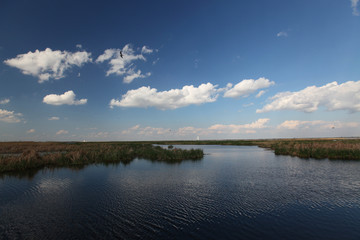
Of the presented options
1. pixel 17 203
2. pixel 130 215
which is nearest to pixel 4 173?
pixel 17 203

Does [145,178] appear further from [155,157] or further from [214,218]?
[155,157]

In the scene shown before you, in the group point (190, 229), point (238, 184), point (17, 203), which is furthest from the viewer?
point (238, 184)

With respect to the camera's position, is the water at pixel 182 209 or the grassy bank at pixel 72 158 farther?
the grassy bank at pixel 72 158

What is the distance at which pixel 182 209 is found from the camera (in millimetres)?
10328

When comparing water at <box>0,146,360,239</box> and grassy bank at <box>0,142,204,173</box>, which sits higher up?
grassy bank at <box>0,142,204,173</box>

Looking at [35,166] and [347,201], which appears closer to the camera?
[347,201]

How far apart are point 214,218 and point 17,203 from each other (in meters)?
12.1

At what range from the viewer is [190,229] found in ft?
26.5

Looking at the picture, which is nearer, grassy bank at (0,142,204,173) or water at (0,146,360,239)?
water at (0,146,360,239)

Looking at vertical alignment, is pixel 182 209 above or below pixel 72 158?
below

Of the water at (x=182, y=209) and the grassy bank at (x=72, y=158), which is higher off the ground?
the grassy bank at (x=72, y=158)

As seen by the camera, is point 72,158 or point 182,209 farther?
point 72,158

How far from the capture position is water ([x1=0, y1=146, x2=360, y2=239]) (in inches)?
310

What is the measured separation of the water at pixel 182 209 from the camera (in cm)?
788
